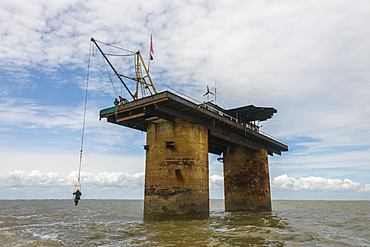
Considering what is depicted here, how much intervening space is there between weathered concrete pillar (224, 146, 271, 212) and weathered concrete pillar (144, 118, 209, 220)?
12.2 m

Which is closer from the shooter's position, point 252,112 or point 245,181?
point 252,112

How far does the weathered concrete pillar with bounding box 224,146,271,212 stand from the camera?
34.4 meters

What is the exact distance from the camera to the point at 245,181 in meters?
34.5

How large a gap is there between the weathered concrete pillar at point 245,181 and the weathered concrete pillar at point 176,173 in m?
12.2

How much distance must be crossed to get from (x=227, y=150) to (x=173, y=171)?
15486 millimetres

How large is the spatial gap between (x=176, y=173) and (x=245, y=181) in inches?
610

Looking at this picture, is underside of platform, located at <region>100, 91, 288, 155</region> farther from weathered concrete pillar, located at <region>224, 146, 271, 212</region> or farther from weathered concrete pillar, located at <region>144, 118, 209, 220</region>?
weathered concrete pillar, located at <region>224, 146, 271, 212</region>

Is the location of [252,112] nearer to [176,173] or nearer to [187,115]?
[187,115]

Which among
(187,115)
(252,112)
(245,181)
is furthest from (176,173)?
Result: (245,181)

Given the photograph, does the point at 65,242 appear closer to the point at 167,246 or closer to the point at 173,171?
the point at 167,246

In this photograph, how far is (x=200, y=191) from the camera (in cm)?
2278

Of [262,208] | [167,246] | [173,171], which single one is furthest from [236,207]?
[167,246]

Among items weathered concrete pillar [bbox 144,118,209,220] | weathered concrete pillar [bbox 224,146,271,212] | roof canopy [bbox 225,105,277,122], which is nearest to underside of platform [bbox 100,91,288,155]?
roof canopy [bbox 225,105,277,122]

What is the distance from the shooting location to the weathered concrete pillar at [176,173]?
21.8m
